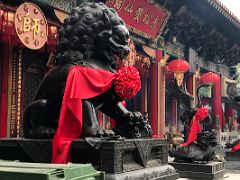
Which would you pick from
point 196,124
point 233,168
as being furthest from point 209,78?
point 196,124

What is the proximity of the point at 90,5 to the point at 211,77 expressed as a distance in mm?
10720

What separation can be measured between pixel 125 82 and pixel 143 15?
666 cm

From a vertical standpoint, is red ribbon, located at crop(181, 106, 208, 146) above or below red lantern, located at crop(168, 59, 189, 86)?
below

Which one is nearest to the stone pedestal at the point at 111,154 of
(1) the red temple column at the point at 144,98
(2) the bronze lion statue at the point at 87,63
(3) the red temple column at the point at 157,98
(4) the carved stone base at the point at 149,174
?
(4) the carved stone base at the point at 149,174

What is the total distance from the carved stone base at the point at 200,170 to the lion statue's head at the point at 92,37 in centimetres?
221

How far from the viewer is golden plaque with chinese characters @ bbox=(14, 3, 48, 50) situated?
580cm

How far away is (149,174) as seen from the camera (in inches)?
121

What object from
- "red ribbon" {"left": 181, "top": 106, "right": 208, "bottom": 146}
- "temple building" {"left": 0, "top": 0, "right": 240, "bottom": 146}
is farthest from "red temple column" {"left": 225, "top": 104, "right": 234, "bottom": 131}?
"red ribbon" {"left": 181, "top": 106, "right": 208, "bottom": 146}

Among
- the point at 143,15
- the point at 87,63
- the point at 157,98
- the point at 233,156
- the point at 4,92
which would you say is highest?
the point at 143,15

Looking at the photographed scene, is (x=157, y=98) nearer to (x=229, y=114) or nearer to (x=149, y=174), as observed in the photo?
(x=149, y=174)

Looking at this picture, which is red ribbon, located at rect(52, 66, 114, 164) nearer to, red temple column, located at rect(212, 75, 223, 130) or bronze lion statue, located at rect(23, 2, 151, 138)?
bronze lion statue, located at rect(23, 2, 151, 138)

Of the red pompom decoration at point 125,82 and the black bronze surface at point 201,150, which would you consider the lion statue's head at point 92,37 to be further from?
the black bronze surface at point 201,150

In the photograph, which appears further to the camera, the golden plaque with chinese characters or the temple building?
the temple building

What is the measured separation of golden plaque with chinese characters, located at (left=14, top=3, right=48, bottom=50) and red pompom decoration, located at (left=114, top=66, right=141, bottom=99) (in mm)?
3041
